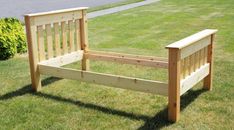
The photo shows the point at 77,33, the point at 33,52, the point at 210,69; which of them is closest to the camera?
the point at 210,69

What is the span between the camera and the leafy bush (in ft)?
24.1

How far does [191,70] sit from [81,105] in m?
1.55

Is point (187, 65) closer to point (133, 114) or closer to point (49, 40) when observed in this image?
point (133, 114)

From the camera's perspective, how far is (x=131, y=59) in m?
5.74

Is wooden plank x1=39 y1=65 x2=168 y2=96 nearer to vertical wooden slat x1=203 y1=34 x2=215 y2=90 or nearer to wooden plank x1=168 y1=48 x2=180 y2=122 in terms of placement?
wooden plank x1=168 y1=48 x2=180 y2=122

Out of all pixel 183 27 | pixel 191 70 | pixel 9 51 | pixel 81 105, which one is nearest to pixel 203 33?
pixel 191 70

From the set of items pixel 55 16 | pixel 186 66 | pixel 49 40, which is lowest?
pixel 186 66

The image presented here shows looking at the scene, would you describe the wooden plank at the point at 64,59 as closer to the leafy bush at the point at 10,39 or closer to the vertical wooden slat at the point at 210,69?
the leafy bush at the point at 10,39

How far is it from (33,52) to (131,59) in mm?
1525

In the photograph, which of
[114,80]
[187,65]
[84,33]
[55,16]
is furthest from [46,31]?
[187,65]

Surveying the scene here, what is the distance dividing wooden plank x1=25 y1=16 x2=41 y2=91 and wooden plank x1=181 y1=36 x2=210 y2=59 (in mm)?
2316

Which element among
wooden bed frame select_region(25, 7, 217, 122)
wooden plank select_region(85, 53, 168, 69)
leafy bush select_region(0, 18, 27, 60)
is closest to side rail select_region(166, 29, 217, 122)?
wooden bed frame select_region(25, 7, 217, 122)

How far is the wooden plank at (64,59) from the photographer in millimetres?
5711

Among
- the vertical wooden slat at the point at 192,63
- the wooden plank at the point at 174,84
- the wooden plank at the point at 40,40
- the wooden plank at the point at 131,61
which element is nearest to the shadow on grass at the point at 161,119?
the wooden plank at the point at 174,84
